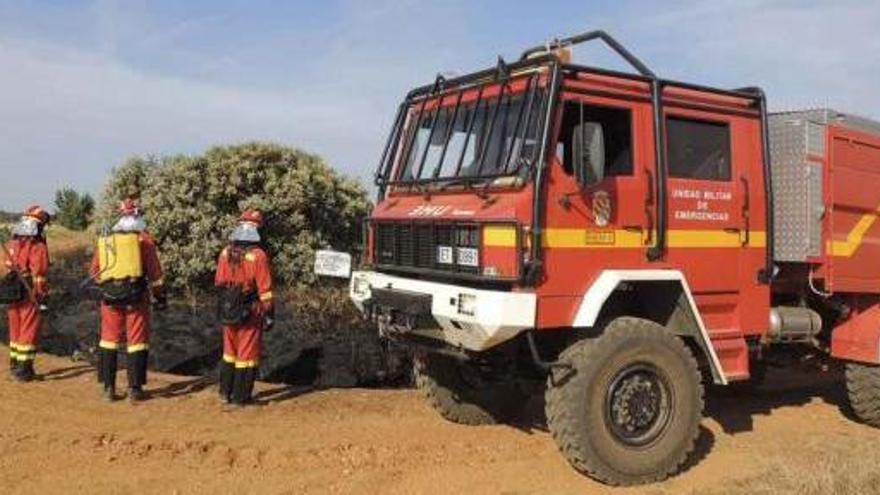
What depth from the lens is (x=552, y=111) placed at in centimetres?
647

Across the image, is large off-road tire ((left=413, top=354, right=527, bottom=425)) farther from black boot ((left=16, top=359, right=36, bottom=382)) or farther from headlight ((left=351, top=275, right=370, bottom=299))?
black boot ((left=16, top=359, right=36, bottom=382))

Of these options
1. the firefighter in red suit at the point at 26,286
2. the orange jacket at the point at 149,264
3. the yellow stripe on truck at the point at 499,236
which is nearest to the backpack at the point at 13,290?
the firefighter in red suit at the point at 26,286

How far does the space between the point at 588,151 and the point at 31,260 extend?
6017 mm

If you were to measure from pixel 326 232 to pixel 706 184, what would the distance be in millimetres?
8657

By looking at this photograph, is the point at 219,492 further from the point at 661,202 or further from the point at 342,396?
the point at 661,202

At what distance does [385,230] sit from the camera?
7598mm

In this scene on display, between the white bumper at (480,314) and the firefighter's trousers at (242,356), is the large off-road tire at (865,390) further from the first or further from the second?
the firefighter's trousers at (242,356)

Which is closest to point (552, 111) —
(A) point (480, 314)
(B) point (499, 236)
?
(B) point (499, 236)

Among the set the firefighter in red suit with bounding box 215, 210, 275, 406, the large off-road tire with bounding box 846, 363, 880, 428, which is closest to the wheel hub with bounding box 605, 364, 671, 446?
the large off-road tire with bounding box 846, 363, 880, 428

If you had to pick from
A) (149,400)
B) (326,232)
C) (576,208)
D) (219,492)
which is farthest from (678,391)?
(326,232)

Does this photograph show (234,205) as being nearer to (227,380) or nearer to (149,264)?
(149,264)

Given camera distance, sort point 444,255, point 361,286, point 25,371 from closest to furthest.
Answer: point 444,255
point 361,286
point 25,371

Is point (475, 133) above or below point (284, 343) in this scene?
above

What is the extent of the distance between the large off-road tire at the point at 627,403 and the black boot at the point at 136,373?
3868 millimetres
